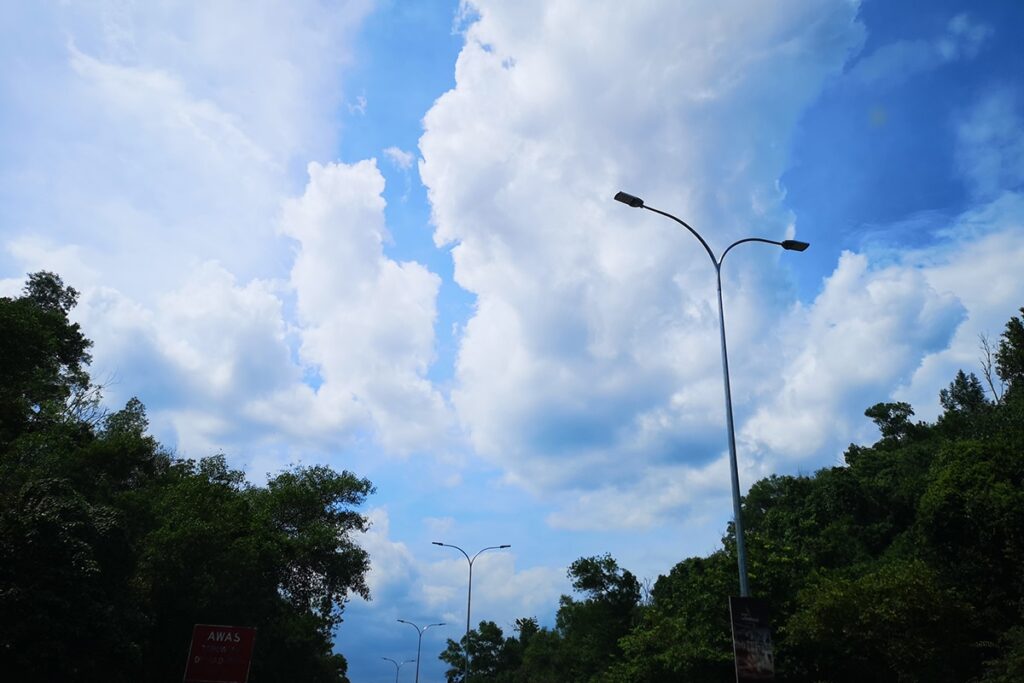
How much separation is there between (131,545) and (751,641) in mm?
23207

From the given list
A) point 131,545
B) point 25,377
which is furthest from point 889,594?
point 25,377

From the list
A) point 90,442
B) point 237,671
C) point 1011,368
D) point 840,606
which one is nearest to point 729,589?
point 840,606

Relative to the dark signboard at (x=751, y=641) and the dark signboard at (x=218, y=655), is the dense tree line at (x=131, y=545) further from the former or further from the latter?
the dark signboard at (x=751, y=641)

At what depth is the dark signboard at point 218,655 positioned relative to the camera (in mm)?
25672

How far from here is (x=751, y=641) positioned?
13828 mm

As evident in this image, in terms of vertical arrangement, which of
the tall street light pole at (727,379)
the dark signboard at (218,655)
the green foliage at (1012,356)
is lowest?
the dark signboard at (218,655)

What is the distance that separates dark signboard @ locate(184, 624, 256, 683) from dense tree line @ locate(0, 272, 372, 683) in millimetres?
1919

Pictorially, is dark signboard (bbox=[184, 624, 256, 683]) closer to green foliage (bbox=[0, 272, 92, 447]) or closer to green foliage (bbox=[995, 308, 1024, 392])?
green foliage (bbox=[0, 272, 92, 447])

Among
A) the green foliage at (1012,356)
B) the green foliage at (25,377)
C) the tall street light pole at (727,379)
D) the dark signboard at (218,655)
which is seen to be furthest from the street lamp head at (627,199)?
Result: the green foliage at (1012,356)

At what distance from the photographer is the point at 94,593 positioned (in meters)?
23.3

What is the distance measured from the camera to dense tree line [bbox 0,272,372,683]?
21.9m

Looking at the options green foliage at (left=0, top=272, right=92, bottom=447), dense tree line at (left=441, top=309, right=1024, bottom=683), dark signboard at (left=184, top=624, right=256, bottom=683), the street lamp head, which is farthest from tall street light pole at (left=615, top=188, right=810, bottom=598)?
green foliage at (left=0, top=272, right=92, bottom=447)

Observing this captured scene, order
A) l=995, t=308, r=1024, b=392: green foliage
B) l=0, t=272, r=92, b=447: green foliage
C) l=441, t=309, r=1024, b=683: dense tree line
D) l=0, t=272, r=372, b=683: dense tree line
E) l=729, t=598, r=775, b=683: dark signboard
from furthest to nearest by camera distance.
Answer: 1. l=995, t=308, r=1024, b=392: green foliage
2. l=0, t=272, r=92, b=447: green foliage
3. l=441, t=309, r=1024, b=683: dense tree line
4. l=0, t=272, r=372, b=683: dense tree line
5. l=729, t=598, r=775, b=683: dark signboard

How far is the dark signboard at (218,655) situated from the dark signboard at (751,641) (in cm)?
1939
